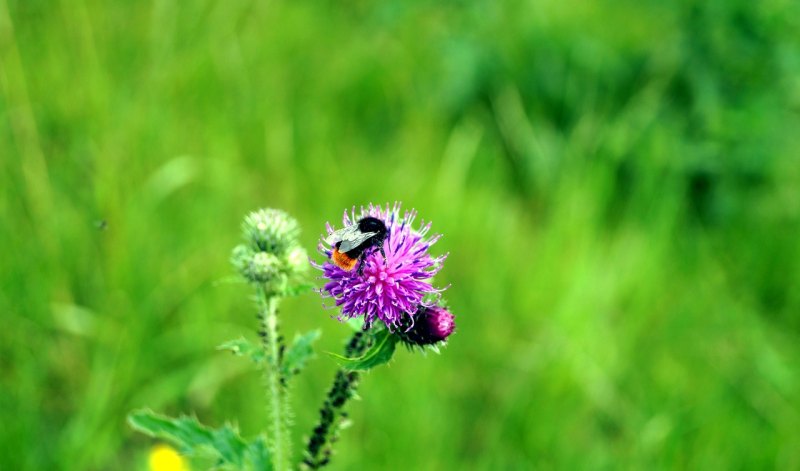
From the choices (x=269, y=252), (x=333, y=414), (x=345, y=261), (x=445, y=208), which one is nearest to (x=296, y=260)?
(x=269, y=252)

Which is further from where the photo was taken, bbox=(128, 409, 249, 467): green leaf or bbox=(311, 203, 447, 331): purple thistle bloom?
bbox=(128, 409, 249, 467): green leaf

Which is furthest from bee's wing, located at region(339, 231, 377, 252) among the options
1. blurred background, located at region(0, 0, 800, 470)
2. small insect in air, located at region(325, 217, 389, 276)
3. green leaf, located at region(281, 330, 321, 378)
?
blurred background, located at region(0, 0, 800, 470)

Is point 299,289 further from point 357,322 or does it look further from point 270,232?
point 270,232

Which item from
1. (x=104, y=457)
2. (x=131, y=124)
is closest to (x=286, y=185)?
(x=131, y=124)

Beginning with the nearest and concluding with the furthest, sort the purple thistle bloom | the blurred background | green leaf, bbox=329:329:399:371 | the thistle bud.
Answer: green leaf, bbox=329:329:399:371 < the purple thistle bloom < the thistle bud < the blurred background

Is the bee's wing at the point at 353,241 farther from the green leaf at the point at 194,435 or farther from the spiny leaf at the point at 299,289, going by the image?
the green leaf at the point at 194,435

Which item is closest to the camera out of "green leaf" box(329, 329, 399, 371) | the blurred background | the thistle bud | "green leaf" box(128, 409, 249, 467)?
"green leaf" box(329, 329, 399, 371)

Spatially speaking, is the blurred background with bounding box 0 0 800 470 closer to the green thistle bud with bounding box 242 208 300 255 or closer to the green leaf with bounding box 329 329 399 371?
the green thistle bud with bounding box 242 208 300 255
